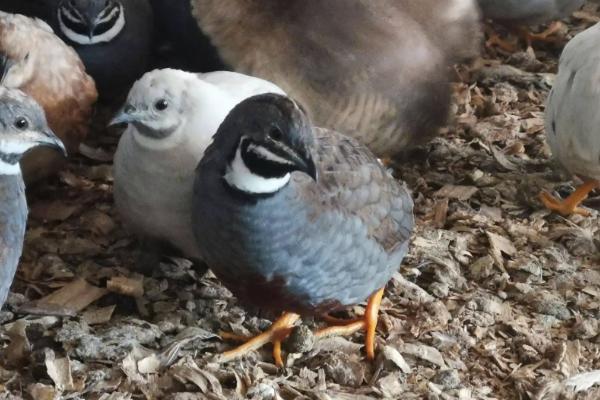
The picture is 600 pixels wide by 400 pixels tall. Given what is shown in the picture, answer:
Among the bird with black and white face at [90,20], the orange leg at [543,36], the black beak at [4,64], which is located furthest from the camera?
the orange leg at [543,36]

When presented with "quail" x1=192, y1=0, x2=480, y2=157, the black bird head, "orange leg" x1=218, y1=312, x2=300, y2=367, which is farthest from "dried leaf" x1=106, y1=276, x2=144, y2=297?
"quail" x1=192, y1=0, x2=480, y2=157

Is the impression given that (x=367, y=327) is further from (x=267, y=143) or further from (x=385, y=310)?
(x=267, y=143)

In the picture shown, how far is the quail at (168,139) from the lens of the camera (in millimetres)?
2303

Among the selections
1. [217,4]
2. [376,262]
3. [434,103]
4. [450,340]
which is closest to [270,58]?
[217,4]

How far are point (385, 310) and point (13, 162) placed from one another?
39.7 inches

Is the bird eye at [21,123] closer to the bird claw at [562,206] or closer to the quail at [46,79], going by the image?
the quail at [46,79]

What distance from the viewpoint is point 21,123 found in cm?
220

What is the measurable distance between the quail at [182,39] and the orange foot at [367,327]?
2.76 ft

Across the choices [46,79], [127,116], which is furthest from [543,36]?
[127,116]

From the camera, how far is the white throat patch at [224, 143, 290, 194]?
206cm

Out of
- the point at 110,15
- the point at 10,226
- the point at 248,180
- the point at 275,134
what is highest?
the point at 275,134

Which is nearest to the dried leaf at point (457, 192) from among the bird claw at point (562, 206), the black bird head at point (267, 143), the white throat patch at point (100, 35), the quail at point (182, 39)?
the bird claw at point (562, 206)

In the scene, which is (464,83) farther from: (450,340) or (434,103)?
(450,340)

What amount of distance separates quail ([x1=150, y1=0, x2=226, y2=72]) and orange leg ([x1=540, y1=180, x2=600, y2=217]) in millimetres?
1075
